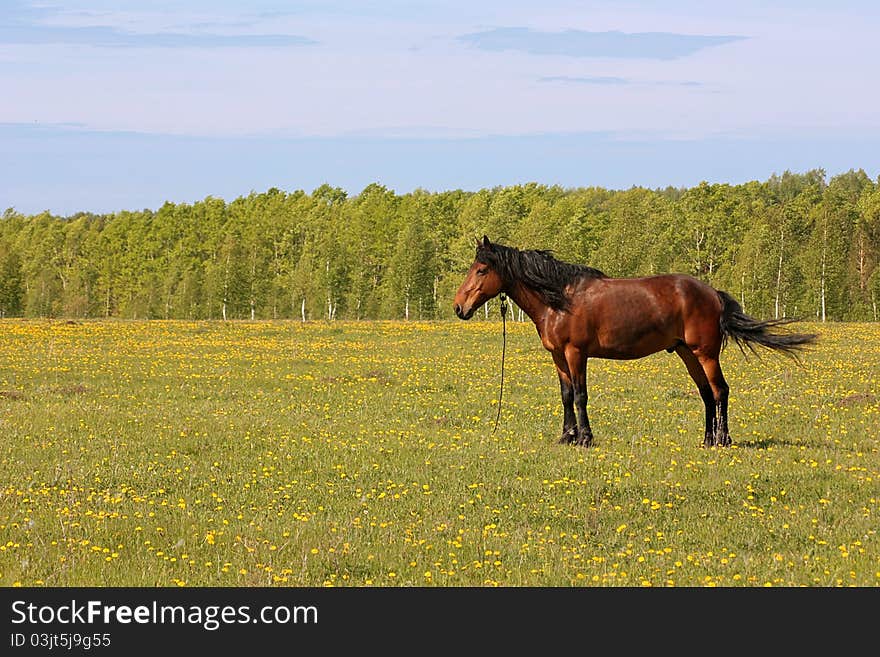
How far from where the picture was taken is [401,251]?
108 meters

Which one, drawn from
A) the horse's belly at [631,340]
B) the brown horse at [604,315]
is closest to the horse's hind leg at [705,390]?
the brown horse at [604,315]

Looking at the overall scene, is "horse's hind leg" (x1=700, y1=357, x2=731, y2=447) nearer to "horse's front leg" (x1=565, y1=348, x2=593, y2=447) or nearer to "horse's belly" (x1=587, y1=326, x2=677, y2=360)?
"horse's belly" (x1=587, y1=326, x2=677, y2=360)

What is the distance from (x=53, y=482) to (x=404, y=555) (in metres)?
5.97

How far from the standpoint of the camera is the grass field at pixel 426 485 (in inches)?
400

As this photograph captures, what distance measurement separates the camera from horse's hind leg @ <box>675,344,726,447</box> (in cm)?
1744

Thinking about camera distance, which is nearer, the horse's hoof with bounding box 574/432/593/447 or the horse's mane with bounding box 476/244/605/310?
the horse's hoof with bounding box 574/432/593/447

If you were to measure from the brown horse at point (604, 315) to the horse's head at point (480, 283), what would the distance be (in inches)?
0.7

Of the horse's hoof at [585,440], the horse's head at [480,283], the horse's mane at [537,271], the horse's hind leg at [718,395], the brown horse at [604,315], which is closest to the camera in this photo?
the horse's hoof at [585,440]

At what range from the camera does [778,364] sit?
1276 inches

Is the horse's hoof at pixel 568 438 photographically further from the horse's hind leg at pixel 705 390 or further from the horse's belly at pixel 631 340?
the horse's hind leg at pixel 705 390

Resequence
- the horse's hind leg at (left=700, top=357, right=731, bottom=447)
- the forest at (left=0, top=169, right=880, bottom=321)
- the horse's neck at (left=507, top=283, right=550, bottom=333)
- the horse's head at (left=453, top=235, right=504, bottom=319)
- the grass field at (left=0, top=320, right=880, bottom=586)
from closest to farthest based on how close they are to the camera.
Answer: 1. the grass field at (left=0, top=320, right=880, bottom=586)
2. the horse's hind leg at (left=700, top=357, right=731, bottom=447)
3. the horse's neck at (left=507, top=283, right=550, bottom=333)
4. the horse's head at (left=453, top=235, right=504, bottom=319)
5. the forest at (left=0, top=169, right=880, bottom=321)

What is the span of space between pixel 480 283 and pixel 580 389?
8.01 ft

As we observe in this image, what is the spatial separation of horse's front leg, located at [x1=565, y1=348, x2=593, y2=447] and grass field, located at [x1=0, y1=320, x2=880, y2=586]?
14.3 inches

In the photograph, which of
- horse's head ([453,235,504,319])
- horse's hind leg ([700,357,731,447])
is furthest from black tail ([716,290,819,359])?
horse's head ([453,235,504,319])
